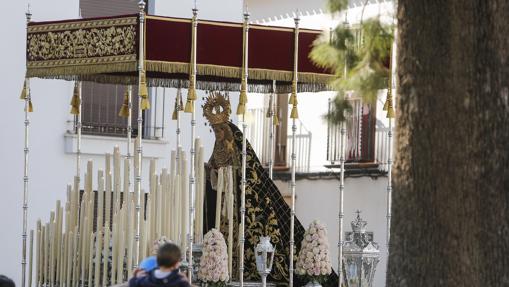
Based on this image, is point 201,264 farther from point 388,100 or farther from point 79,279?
point 388,100

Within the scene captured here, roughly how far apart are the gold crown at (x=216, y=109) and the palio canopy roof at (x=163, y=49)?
0.26 meters

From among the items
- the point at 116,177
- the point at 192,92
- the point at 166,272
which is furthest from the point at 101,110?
the point at 166,272

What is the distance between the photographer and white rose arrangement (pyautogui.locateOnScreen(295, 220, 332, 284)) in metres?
15.3

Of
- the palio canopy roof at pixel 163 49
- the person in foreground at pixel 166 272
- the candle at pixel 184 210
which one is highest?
the palio canopy roof at pixel 163 49

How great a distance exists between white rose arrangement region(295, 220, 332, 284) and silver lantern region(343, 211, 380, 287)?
0.40 meters

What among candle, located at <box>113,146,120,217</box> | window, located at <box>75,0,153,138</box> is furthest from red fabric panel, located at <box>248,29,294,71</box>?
window, located at <box>75,0,153,138</box>

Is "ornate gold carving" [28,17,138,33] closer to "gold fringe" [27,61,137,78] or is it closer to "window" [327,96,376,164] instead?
"gold fringe" [27,61,137,78]

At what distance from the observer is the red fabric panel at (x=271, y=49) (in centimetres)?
1521

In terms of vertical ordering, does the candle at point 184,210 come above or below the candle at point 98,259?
above

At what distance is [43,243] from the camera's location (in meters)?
15.9

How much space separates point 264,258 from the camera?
14992 mm

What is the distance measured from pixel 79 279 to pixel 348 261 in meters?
2.78

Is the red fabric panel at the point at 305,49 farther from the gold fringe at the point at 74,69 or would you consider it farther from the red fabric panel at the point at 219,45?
the gold fringe at the point at 74,69

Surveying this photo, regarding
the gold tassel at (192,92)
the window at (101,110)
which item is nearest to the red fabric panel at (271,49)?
the gold tassel at (192,92)
